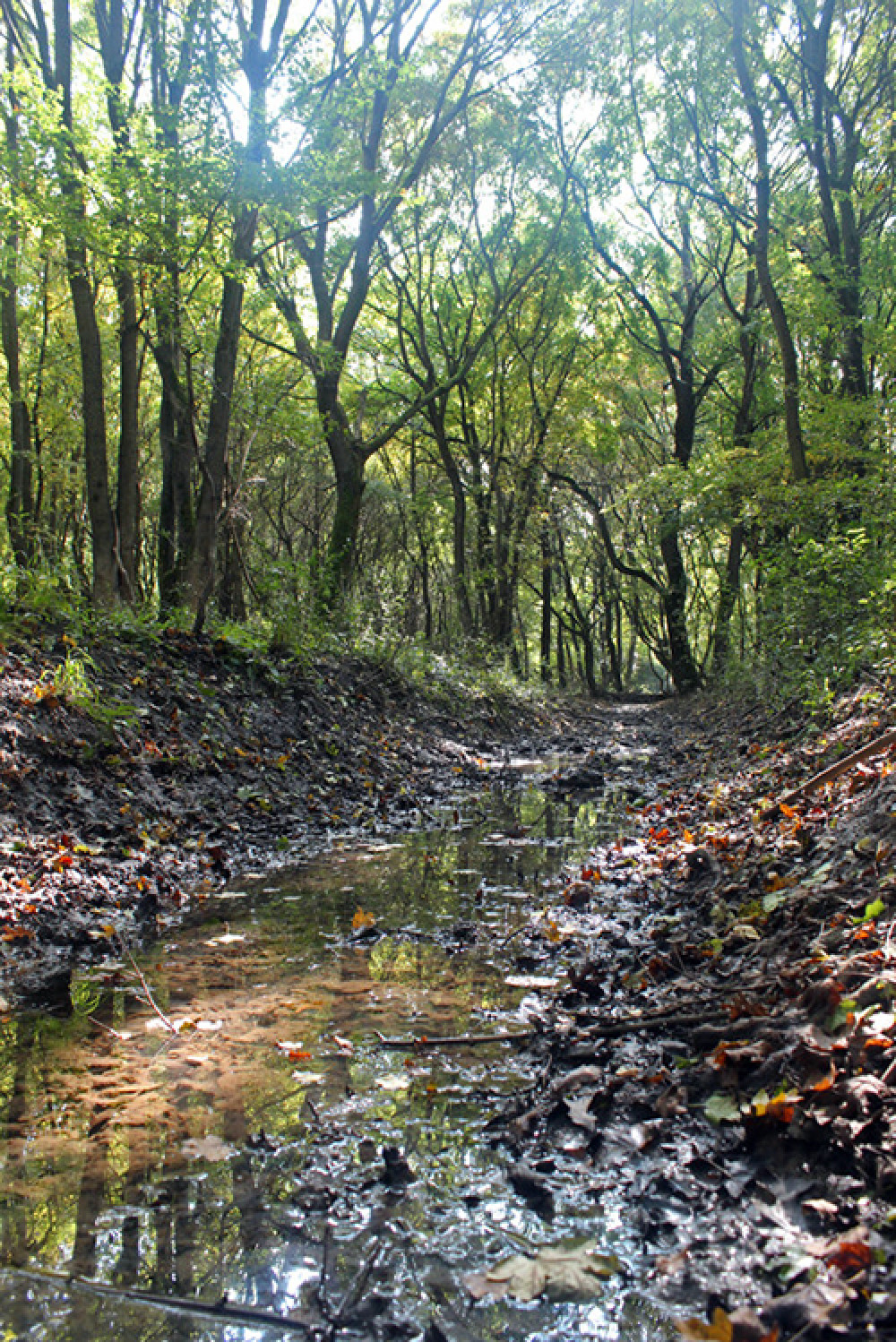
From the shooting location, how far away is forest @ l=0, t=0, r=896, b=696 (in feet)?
29.0

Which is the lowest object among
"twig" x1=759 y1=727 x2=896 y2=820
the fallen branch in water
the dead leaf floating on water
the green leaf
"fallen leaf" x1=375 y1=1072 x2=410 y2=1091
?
the dead leaf floating on water

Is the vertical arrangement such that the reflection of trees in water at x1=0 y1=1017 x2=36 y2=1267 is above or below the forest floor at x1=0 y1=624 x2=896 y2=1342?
below

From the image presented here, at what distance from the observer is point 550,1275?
1.84m

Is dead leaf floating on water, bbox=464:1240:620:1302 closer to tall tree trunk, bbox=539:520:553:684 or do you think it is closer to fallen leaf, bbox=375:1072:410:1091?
fallen leaf, bbox=375:1072:410:1091

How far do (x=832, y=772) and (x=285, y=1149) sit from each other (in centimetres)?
406

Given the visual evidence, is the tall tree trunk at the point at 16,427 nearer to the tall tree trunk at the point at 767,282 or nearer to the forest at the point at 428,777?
the forest at the point at 428,777

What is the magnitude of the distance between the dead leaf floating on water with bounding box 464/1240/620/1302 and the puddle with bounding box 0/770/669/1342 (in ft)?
0.10

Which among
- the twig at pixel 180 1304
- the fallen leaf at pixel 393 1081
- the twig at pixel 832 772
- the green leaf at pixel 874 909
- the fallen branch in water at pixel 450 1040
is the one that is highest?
the twig at pixel 832 772

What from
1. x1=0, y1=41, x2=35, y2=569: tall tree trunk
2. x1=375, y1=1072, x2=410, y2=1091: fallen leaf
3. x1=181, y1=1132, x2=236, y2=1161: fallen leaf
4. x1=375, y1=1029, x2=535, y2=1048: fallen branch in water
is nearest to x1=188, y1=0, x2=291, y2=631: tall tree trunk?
x1=0, y1=41, x2=35, y2=569: tall tree trunk

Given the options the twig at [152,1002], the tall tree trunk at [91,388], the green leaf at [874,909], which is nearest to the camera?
the green leaf at [874,909]

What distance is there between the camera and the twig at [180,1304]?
5.65ft

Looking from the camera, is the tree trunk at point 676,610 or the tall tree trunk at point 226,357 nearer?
the tall tree trunk at point 226,357

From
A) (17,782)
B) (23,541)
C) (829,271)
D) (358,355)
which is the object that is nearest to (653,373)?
(358,355)

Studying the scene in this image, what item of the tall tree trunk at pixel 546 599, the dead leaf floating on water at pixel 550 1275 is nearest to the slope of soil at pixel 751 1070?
the dead leaf floating on water at pixel 550 1275
